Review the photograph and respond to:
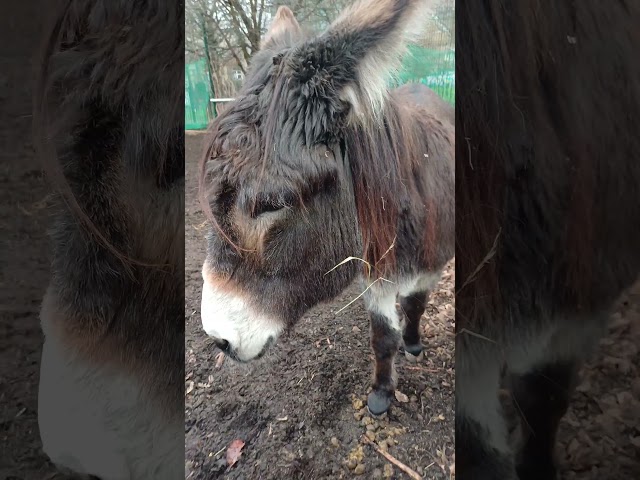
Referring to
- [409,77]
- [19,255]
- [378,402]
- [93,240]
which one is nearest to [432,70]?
[409,77]

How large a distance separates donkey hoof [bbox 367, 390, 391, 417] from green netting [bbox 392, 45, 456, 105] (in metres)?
0.88

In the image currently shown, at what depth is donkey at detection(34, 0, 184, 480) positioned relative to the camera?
43.4 inches

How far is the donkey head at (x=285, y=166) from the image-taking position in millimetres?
1049

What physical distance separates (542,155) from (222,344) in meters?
1.11

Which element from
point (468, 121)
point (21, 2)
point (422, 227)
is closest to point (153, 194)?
point (21, 2)

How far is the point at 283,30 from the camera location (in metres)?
1.06

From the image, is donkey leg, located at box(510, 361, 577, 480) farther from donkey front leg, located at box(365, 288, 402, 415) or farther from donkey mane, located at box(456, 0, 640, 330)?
donkey front leg, located at box(365, 288, 402, 415)

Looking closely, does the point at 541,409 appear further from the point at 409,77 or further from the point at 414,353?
the point at 409,77

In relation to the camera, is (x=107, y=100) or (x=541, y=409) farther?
(x=541, y=409)

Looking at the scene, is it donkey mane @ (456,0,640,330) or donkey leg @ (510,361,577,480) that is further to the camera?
donkey leg @ (510,361,577,480)

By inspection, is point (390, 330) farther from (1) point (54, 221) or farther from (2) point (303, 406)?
(1) point (54, 221)

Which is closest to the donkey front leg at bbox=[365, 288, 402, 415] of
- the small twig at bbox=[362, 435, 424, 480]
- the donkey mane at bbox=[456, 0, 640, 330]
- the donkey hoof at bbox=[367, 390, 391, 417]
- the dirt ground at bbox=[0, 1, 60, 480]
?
the donkey hoof at bbox=[367, 390, 391, 417]

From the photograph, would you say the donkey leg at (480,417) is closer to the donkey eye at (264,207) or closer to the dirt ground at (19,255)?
the donkey eye at (264,207)

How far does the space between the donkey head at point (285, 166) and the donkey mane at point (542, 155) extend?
287mm
